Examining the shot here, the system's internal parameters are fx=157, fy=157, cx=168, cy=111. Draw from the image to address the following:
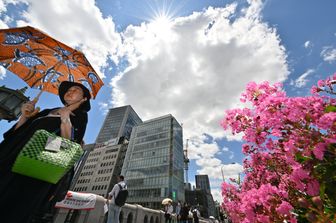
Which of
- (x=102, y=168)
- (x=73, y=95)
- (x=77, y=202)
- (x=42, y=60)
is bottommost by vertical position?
(x=77, y=202)

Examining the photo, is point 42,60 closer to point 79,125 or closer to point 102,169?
point 79,125

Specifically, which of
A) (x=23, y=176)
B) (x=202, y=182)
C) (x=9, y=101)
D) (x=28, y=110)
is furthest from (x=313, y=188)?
(x=202, y=182)

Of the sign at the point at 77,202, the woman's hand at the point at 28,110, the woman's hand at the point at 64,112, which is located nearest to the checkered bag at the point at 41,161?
the woman's hand at the point at 64,112

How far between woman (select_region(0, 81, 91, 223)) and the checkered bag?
130mm

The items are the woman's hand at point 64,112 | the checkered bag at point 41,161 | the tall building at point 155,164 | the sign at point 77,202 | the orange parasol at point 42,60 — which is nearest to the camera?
the checkered bag at point 41,161

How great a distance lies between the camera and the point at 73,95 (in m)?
2.28

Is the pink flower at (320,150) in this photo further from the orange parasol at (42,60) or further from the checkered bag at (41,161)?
the orange parasol at (42,60)

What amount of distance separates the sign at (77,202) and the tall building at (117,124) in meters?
91.6

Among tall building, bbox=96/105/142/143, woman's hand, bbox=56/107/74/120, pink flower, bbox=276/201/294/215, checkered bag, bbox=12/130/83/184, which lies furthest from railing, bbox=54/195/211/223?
tall building, bbox=96/105/142/143

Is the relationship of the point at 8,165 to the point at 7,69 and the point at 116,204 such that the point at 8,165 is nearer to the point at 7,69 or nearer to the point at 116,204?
the point at 7,69

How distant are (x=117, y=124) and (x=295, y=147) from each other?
102 meters

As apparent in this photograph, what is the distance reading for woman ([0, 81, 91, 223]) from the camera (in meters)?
1.30

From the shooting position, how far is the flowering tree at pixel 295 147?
134cm

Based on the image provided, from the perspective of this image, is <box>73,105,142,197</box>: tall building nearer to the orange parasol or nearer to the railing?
the railing
